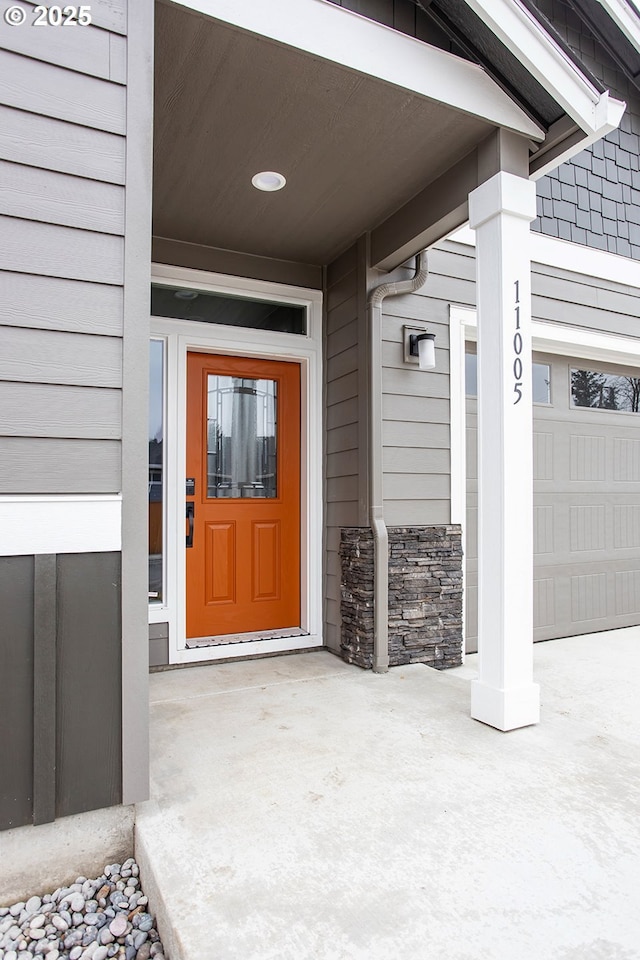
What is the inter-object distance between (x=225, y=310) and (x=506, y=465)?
76.9 inches

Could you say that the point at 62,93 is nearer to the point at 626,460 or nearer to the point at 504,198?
the point at 504,198

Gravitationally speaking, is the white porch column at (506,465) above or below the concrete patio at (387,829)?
above

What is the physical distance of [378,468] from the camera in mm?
3324

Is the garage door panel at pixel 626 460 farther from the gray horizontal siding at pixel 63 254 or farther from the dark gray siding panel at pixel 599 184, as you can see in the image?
the gray horizontal siding at pixel 63 254

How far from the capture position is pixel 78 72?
1.79 metres

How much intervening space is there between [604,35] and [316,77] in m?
3.15

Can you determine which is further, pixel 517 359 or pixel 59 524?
pixel 517 359

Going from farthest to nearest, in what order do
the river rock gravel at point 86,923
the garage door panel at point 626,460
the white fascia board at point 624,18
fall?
the garage door panel at point 626,460 < the white fascia board at point 624,18 < the river rock gravel at point 86,923

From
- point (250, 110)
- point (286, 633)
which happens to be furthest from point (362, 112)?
point (286, 633)

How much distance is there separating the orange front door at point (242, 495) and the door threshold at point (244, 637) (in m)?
0.03

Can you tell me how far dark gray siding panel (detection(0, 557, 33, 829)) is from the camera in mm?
1655

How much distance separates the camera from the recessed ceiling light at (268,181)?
8.99ft

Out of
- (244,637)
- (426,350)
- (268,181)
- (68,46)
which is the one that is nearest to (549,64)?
(268,181)

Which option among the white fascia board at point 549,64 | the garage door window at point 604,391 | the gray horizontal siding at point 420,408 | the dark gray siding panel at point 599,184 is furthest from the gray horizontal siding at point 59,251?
the garage door window at point 604,391
